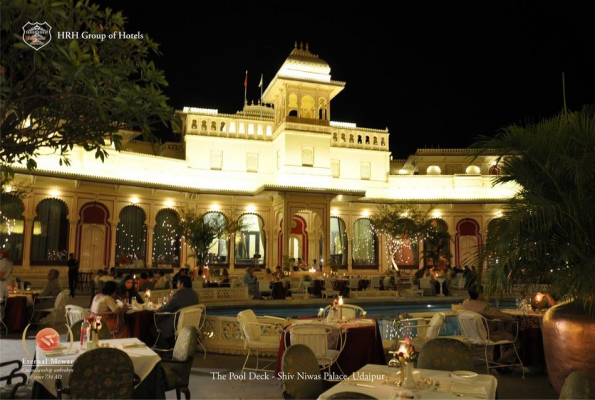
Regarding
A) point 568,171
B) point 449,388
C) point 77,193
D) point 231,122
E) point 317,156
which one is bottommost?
point 449,388

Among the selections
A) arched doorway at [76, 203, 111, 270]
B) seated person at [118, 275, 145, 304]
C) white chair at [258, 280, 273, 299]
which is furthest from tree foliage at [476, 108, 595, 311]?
arched doorway at [76, 203, 111, 270]

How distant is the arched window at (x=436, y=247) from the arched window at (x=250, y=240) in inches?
337

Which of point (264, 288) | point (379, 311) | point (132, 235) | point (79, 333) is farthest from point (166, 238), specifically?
point (79, 333)

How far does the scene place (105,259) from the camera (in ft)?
72.5

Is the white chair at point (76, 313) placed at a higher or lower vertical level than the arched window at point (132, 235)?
lower

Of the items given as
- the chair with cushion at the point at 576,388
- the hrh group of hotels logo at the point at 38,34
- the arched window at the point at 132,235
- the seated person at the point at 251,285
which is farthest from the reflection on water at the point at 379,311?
the arched window at the point at 132,235

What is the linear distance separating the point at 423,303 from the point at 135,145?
61.8 ft

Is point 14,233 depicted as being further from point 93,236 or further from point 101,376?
point 101,376

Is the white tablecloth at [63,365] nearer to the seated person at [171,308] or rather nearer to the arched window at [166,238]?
the seated person at [171,308]

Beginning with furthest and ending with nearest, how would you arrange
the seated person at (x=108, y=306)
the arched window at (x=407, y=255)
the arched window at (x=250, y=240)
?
the arched window at (x=407, y=255) → the arched window at (x=250, y=240) → the seated person at (x=108, y=306)

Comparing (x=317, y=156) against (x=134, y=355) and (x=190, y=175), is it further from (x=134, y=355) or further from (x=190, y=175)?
(x=134, y=355)

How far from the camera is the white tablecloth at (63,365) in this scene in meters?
4.60

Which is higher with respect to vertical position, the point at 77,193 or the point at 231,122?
the point at 231,122

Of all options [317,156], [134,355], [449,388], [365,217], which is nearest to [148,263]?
[317,156]
